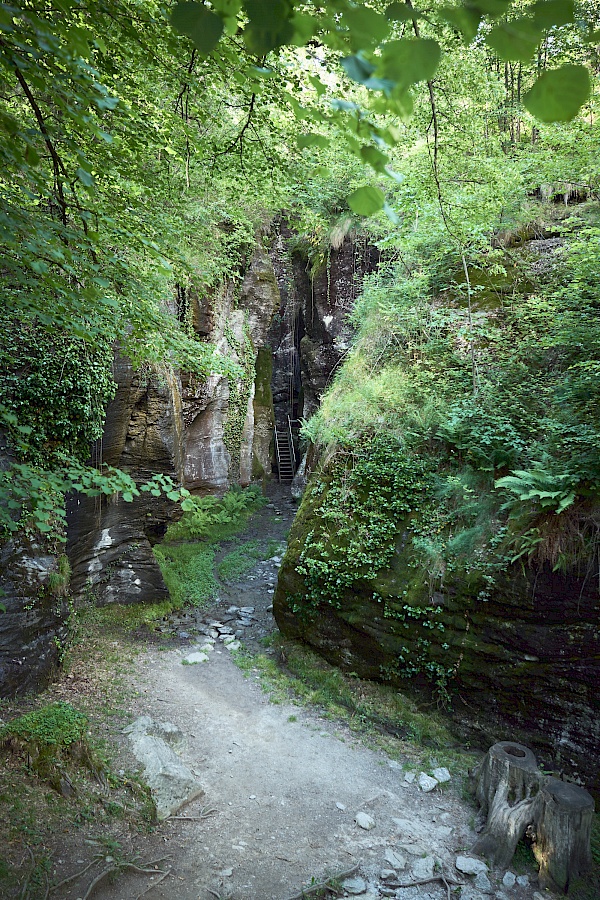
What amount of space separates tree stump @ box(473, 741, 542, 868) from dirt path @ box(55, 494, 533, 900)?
0.71 ft

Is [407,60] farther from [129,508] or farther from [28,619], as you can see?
[129,508]

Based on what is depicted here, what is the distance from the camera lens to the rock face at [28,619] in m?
5.64

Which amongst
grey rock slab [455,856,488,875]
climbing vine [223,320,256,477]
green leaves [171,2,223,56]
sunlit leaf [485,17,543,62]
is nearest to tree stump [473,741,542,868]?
grey rock slab [455,856,488,875]

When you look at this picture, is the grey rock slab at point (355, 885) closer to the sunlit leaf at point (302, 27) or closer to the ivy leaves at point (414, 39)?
the ivy leaves at point (414, 39)

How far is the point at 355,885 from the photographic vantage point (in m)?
3.83

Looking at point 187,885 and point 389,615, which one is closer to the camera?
point 187,885

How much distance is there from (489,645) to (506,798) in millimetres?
1456

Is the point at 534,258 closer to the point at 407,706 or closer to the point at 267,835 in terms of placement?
the point at 407,706

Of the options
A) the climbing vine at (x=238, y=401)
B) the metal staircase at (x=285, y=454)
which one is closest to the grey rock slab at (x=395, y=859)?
the climbing vine at (x=238, y=401)

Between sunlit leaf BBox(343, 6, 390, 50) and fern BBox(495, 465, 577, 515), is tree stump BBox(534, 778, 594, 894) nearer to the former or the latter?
fern BBox(495, 465, 577, 515)

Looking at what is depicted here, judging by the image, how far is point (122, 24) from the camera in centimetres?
317

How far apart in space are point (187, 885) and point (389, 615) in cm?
343

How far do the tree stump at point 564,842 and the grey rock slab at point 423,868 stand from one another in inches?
35.4

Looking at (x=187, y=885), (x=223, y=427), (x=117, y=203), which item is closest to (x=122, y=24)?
(x=117, y=203)
